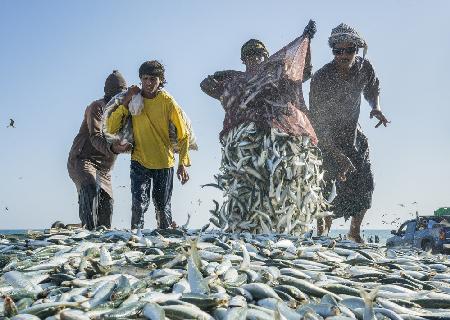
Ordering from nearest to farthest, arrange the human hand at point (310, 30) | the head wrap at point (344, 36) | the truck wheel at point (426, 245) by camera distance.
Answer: the head wrap at point (344, 36), the human hand at point (310, 30), the truck wheel at point (426, 245)

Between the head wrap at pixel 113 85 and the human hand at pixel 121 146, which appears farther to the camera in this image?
the head wrap at pixel 113 85

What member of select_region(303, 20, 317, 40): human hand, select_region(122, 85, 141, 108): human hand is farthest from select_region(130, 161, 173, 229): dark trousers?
select_region(303, 20, 317, 40): human hand

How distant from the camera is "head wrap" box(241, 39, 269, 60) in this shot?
7.02 meters

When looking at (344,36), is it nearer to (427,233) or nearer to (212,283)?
(212,283)

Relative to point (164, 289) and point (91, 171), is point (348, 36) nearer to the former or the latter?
point (91, 171)

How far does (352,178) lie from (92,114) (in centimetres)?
365

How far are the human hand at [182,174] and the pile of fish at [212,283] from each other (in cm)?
213

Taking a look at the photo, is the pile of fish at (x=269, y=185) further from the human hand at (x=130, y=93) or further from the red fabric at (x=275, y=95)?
the human hand at (x=130, y=93)

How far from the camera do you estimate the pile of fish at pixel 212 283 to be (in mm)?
2846

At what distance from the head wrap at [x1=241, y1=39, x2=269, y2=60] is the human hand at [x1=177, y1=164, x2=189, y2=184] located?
1.66 meters

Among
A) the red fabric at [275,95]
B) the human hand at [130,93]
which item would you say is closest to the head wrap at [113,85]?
the human hand at [130,93]

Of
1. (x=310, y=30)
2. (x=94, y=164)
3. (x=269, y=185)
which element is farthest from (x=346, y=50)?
(x=94, y=164)

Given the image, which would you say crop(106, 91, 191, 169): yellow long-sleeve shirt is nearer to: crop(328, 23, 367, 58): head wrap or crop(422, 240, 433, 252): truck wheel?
crop(328, 23, 367, 58): head wrap

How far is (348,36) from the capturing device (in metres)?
6.84
